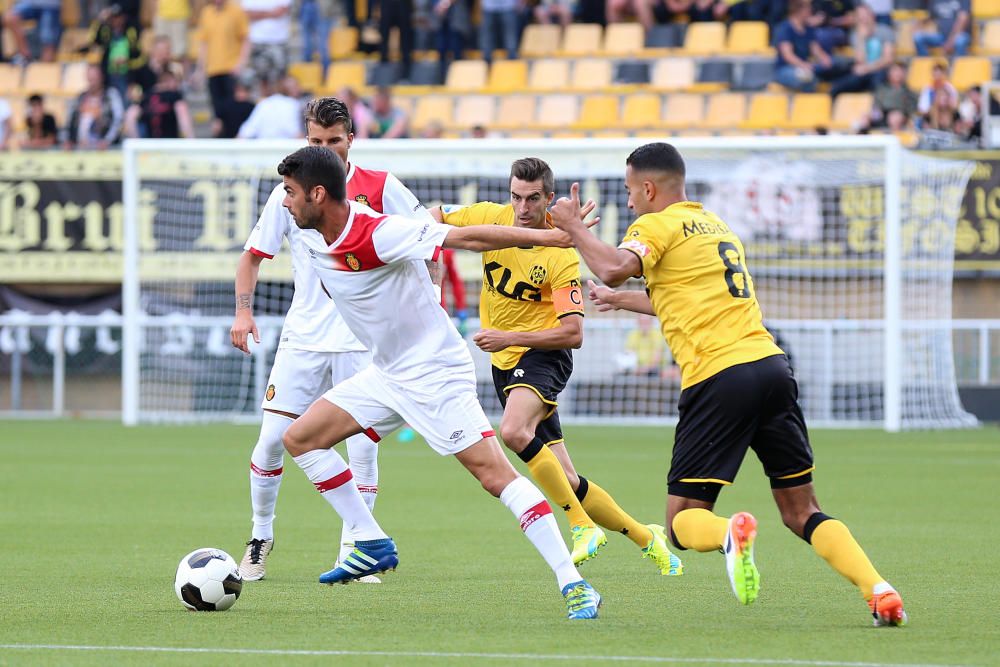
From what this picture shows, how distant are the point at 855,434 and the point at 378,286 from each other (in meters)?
12.7

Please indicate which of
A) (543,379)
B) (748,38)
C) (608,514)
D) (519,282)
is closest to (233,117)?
(748,38)

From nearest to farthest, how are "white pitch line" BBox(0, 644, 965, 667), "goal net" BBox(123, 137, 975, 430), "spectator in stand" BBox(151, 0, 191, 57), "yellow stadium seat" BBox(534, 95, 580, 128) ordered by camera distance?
"white pitch line" BBox(0, 644, 965, 667)
"goal net" BBox(123, 137, 975, 430)
"yellow stadium seat" BBox(534, 95, 580, 128)
"spectator in stand" BBox(151, 0, 191, 57)

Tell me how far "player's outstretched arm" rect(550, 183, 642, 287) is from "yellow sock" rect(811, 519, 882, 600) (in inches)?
49.5

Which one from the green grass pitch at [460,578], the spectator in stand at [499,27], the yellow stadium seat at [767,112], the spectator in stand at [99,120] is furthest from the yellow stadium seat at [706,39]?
the green grass pitch at [460,578]

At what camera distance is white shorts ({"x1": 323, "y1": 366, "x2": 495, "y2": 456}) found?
276 inches

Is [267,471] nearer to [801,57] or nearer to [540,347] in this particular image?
[540,347]

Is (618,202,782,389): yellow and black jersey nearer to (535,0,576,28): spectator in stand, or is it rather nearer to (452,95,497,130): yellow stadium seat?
(452,95,497,130): yellow stadium seat

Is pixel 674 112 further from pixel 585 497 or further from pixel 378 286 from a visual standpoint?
pixel 378 286

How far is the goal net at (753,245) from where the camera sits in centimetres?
1933

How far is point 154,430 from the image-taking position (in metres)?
19.6

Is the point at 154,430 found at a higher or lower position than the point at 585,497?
lower

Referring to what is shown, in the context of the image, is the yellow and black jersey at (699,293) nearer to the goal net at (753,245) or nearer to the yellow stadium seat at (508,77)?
the goal net at (753,245)

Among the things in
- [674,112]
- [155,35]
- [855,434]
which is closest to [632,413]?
[855,434]

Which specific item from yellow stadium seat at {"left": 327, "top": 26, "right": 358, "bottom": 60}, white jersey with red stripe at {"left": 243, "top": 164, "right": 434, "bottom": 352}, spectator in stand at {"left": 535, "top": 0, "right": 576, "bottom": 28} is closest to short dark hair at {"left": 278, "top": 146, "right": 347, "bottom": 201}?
white jersey with red stripe at {"left": 243, "top": 164, "right": 434, "bottom": 352}
